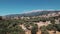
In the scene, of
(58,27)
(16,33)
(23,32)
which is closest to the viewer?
(16,33)

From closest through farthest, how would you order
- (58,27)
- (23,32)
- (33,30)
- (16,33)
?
(16,33) → (23,32) → (33,30) → (58,27)

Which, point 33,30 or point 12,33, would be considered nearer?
point 12,33

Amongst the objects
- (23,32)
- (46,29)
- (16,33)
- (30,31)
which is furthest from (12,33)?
(46,29)

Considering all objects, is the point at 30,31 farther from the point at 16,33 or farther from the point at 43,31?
the point at 16,33

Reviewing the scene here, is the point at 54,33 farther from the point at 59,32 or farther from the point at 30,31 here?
the point at 30,31

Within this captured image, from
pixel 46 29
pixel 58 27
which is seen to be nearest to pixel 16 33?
pixel 46 29

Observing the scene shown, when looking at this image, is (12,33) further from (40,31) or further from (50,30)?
(50,30)

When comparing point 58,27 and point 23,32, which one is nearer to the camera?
point 23,32

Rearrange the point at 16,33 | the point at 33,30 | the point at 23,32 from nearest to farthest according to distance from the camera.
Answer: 1. the point at 16,33
2. the point at 23,32
3. the point at 33,30
